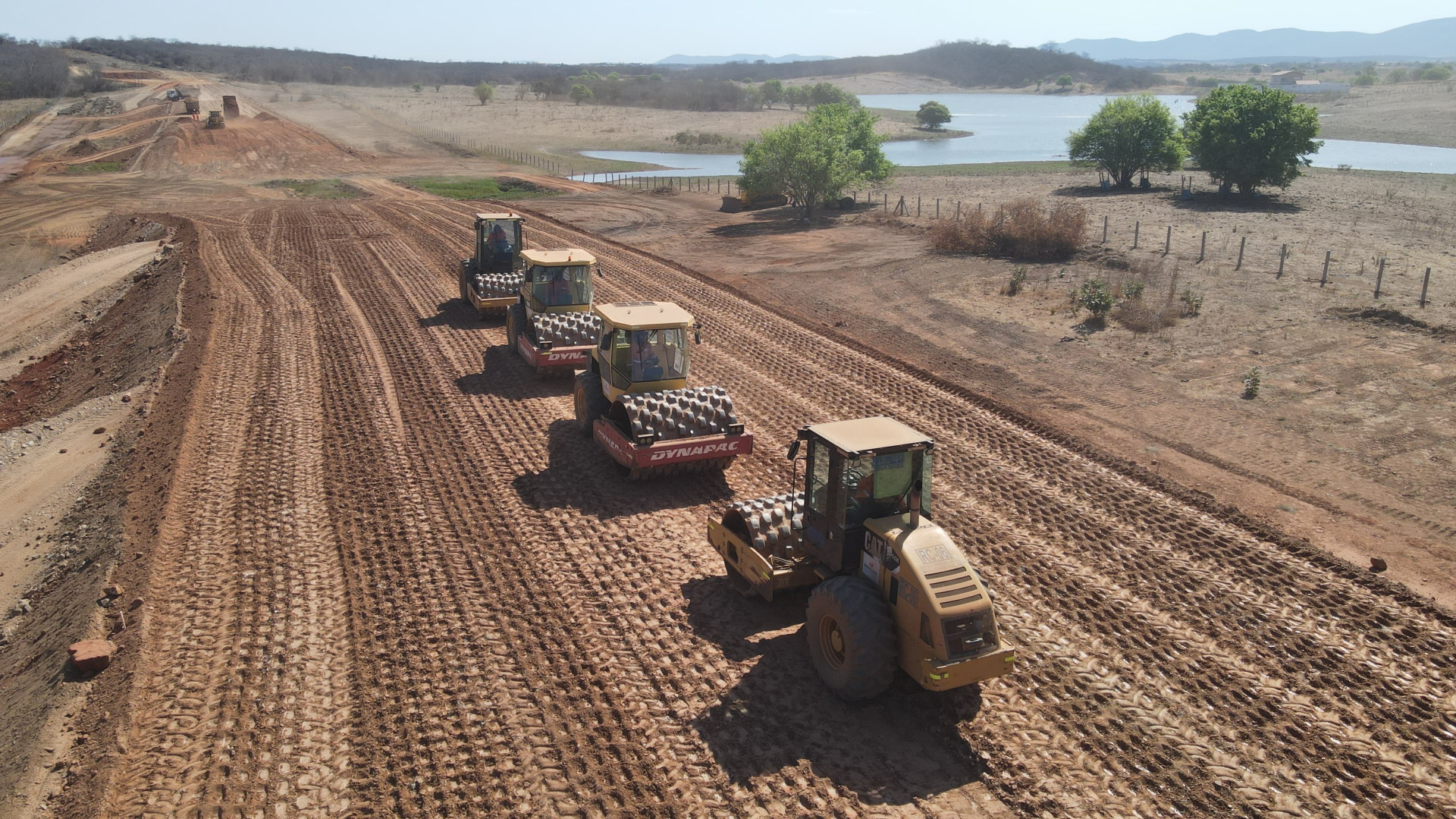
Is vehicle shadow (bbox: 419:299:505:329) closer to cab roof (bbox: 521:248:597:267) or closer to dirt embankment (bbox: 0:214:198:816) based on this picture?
cab roof (bbox: 521:248:597:267)

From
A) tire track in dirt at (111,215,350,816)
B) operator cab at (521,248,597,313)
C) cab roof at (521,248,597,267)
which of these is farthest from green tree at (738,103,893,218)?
tire track in dirt at (111,215,350,816)

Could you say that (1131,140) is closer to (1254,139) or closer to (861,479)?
(1254,139)

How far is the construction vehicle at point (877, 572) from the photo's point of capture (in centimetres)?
744

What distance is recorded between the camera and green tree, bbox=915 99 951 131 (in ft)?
313

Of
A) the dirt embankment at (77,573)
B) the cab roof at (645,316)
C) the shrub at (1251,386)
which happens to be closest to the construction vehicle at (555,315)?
the cab roof at (645,316)

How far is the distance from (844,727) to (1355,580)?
670cm

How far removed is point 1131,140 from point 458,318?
1360 inches

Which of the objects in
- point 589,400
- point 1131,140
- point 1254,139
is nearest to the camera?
point 589,400

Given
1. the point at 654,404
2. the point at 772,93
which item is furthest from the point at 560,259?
the point at 772,93

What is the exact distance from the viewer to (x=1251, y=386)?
16.9m

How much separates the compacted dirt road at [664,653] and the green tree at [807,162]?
74.1 ft

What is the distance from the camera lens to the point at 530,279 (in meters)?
17.9

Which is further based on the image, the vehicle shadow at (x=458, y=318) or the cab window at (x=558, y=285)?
the vehicle shadow at (x=458, y=318)

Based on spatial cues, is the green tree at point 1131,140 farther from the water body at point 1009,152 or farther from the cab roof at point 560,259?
the cab roof at point 560,259
